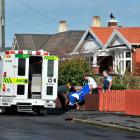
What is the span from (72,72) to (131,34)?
11939mm

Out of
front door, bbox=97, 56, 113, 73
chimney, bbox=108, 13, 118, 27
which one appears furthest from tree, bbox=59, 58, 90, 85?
chimney, bbox=108, 13, 118, 27

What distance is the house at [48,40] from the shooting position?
61.4 m

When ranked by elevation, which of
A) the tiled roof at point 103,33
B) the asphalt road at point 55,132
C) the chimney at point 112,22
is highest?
the chimney at point 112,22

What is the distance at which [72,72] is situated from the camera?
111 feet

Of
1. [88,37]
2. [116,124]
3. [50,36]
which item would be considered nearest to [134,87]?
[116,124]

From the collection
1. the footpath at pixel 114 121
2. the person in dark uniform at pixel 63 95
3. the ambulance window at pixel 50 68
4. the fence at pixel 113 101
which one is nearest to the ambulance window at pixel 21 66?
the ambulance window at pixel 50 68

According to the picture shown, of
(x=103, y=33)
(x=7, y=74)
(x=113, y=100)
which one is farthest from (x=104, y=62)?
(x=7, y=74)

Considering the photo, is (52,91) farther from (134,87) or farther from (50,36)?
(50,36)

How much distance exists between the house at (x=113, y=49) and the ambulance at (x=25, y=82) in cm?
1722

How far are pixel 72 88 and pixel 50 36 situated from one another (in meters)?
45.4

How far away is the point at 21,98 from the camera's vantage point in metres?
22.7

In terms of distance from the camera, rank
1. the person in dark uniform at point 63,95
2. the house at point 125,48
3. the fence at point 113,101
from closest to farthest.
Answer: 1. the fence at point 113,101
2. the person in dark uniform at point 63,95
3. the house at point 125,48

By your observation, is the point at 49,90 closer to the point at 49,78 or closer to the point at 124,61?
the point at 49,78

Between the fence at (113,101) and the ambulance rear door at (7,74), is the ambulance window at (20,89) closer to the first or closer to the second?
the ambulance rear door at (7,74)
